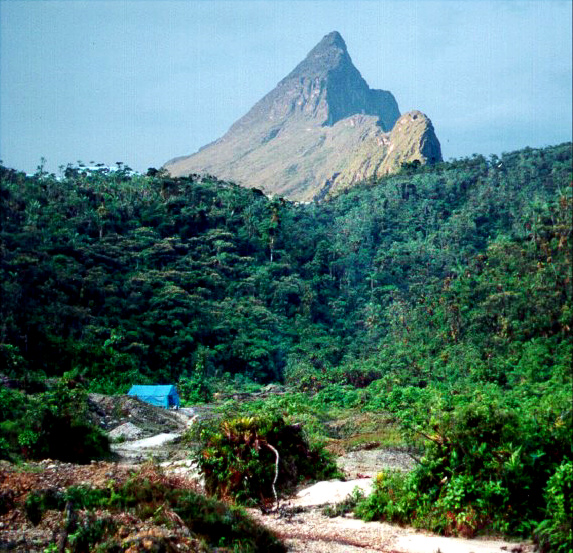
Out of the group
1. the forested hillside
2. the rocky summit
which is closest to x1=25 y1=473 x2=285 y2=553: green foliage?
the forested hillside

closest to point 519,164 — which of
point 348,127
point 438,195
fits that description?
point 438,195

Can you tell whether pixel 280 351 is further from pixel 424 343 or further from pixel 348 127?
pixel 348 127

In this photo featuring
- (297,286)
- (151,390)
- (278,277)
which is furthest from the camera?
(278,277)

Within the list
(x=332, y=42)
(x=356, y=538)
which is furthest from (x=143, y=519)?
(x=332, y=42)

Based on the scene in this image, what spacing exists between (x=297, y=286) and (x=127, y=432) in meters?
23.1

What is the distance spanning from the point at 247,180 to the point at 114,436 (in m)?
78.0

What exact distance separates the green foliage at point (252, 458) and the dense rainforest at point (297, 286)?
803cm

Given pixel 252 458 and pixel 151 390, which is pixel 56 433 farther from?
pixel 151 390

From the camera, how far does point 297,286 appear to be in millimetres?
40031

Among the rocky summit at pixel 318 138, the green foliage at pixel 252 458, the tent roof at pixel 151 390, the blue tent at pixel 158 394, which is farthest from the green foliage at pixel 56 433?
the rocky summit at pixel 318 138

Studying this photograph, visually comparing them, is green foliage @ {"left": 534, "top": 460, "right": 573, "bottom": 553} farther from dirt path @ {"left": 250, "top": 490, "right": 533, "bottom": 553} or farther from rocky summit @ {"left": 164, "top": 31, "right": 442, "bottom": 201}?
rocky summit @ {"left": 164, "top": 31, "right": 442, "bottom": 201}

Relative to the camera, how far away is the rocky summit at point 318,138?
246ft

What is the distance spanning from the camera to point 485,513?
6.09 meters

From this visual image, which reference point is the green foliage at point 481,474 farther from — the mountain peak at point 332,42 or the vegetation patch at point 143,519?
the mountain peak at point 332,42
